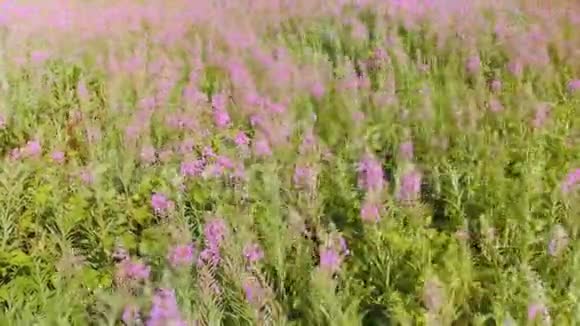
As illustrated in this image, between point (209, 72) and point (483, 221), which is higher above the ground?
point (483, 221)

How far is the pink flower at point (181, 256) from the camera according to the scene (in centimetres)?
284

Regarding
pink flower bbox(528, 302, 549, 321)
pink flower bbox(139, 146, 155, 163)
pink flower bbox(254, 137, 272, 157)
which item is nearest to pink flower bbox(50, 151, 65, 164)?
pink flower bbox(139, 146, 155, 163)

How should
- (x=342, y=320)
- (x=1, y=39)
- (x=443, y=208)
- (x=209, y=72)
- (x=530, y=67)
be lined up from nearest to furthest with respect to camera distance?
(x=342, y=320) → (x=443, y=208) → (x=530, y=67) → (x=209, y=72) → (x=1, y=39)

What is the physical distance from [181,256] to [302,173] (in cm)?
72

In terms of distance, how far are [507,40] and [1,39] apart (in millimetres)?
4015

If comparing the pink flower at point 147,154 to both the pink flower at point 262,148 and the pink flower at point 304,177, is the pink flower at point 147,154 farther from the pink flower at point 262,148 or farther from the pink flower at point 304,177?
the pink flower at point 304,177

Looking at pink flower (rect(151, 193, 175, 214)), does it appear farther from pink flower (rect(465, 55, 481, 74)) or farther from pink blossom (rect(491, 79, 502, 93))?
pink flower (rect(465, 55, 481, 74))

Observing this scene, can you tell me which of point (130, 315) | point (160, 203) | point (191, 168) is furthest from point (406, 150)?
point (130, 315)

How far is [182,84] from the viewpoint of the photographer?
18.5ft

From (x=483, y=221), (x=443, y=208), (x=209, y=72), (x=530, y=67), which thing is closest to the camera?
(x=483, y=221)

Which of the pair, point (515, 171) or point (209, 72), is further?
point (209, 72)

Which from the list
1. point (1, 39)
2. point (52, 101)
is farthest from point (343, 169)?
point (1, 39)

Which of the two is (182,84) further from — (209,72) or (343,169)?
(343,169)

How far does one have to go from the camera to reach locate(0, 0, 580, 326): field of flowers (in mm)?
2764
